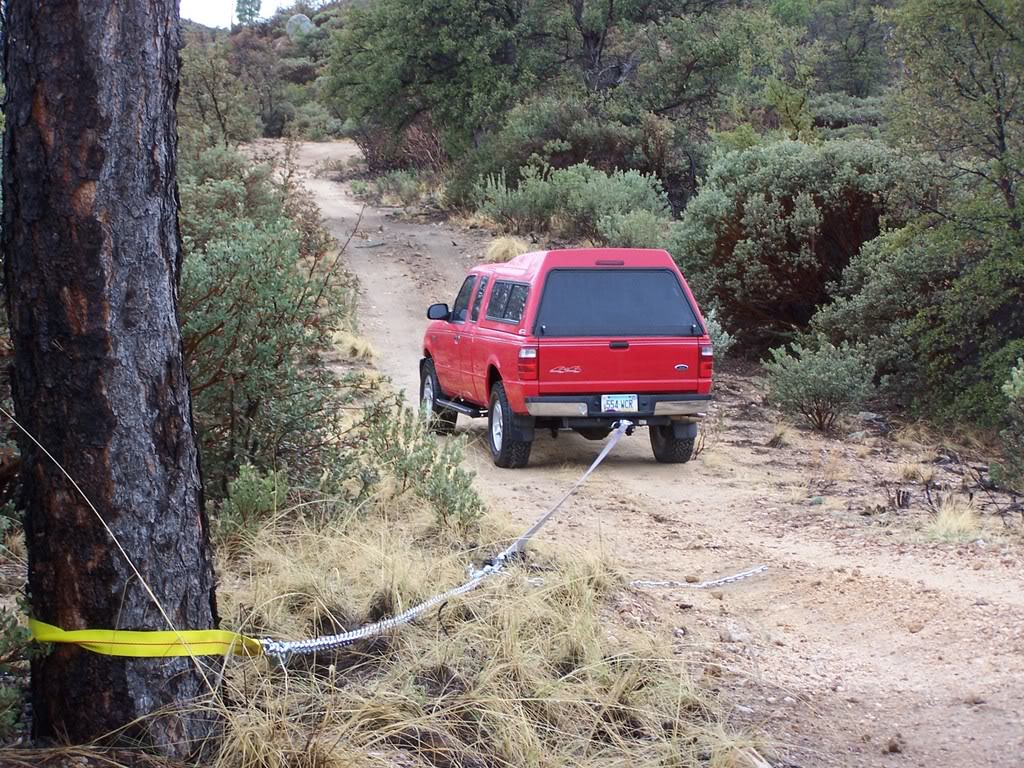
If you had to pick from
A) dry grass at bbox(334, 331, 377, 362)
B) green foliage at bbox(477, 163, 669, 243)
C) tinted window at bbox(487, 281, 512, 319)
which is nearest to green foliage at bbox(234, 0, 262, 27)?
green foliage at bbox(477, 163, 669, 243)

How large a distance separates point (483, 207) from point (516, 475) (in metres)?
18.9

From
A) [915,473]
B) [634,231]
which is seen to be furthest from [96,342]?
[634,231]

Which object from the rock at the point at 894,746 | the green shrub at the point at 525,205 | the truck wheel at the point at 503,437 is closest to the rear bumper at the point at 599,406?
the truck wheel at the point at 503,437

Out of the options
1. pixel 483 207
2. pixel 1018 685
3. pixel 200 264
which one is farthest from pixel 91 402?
pixel 483 207

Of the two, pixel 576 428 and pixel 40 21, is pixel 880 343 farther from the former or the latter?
pixel 40 21

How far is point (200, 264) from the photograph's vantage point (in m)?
6.30

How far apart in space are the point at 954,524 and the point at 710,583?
1.91 m

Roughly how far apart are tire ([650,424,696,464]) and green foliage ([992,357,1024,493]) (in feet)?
8.34

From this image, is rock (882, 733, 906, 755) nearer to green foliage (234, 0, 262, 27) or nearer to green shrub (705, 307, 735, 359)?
green shrub (705, 307, 735, 359)

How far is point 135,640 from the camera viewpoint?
350 cm

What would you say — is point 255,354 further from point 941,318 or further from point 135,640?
point 941,318

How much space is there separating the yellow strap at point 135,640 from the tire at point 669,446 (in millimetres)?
7094

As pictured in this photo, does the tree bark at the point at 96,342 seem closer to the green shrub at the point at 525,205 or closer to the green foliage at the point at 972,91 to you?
the green foliage at the point at 972,91

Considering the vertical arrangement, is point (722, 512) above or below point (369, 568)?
below
